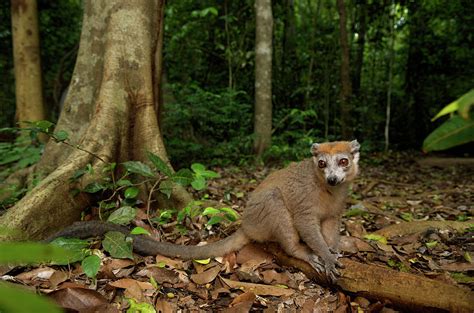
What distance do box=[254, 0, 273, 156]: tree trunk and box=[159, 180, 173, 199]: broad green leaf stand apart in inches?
218

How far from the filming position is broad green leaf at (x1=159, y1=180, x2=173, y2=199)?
393 centimetres

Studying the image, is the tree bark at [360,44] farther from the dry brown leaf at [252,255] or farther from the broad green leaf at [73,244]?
the broad green leaf at [73,244]

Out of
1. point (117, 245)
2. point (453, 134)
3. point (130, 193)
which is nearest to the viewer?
point (453, 134)

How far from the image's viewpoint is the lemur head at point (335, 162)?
350cm

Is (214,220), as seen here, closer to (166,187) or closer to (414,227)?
(166,187)

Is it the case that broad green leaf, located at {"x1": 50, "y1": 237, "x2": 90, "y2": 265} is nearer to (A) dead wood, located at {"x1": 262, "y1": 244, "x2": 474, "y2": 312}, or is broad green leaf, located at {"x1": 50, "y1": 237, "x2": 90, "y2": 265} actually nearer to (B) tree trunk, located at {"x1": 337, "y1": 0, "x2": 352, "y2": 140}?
(A) dead wood, located at {"x1": 262, "y1": 244, "x2": 474, "y2": 312}

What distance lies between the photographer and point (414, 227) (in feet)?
14.0

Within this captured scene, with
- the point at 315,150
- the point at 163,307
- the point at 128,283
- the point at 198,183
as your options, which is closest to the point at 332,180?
the point at 315,150

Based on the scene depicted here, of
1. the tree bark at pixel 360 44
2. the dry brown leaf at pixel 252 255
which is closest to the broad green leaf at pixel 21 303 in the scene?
the dry brown leaf at pixel 252 255

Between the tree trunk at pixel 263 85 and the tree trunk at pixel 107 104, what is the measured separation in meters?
4.67

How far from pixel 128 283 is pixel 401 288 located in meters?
1.85

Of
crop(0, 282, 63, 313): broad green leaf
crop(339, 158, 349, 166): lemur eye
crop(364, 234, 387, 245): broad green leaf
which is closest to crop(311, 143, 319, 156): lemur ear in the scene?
crop(339, 158, 349, 166): lemur eye

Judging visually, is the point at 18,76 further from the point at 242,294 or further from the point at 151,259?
the point at 242,294

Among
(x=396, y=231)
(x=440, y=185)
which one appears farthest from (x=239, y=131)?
(x=396, y=231)
